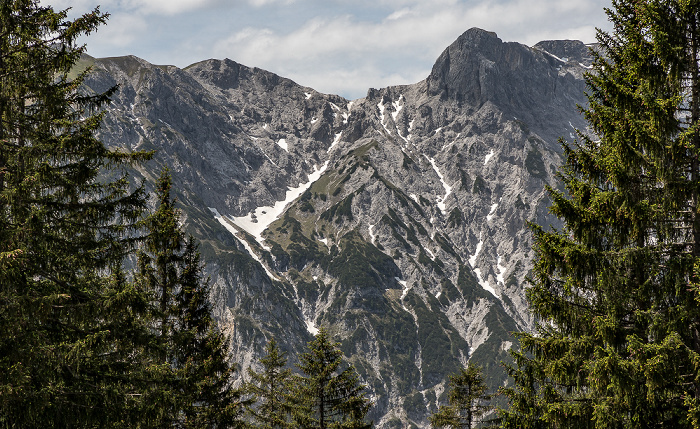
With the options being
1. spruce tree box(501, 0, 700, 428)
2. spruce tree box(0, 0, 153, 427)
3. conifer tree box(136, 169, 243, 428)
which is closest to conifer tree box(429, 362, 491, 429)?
conifer tree box(136, 169, 243, 428)

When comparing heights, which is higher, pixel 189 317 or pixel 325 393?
pixel 189 317

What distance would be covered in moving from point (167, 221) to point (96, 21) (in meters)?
9.32

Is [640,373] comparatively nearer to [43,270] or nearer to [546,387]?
[546,387]

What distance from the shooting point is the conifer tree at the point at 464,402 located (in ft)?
100

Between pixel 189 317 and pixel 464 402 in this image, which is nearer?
pixel 189 317

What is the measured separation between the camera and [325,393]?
2702cm

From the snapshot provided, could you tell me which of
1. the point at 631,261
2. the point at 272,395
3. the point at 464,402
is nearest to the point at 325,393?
the point at 272,395

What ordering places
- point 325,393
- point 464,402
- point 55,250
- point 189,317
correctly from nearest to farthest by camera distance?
point 55,250 < point 189,317 < point 325,393 < point 464,402

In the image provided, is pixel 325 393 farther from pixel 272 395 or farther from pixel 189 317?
pixel 189 317

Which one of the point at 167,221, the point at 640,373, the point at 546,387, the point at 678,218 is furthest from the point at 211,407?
the point at 678,218

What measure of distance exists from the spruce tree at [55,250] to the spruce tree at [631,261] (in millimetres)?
9972

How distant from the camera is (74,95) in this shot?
14.9 metres

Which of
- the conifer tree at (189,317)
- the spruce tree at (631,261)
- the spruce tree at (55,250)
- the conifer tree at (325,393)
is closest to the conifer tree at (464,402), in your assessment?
the conifer tree at (325,393)

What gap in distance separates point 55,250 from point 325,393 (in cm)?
1695
